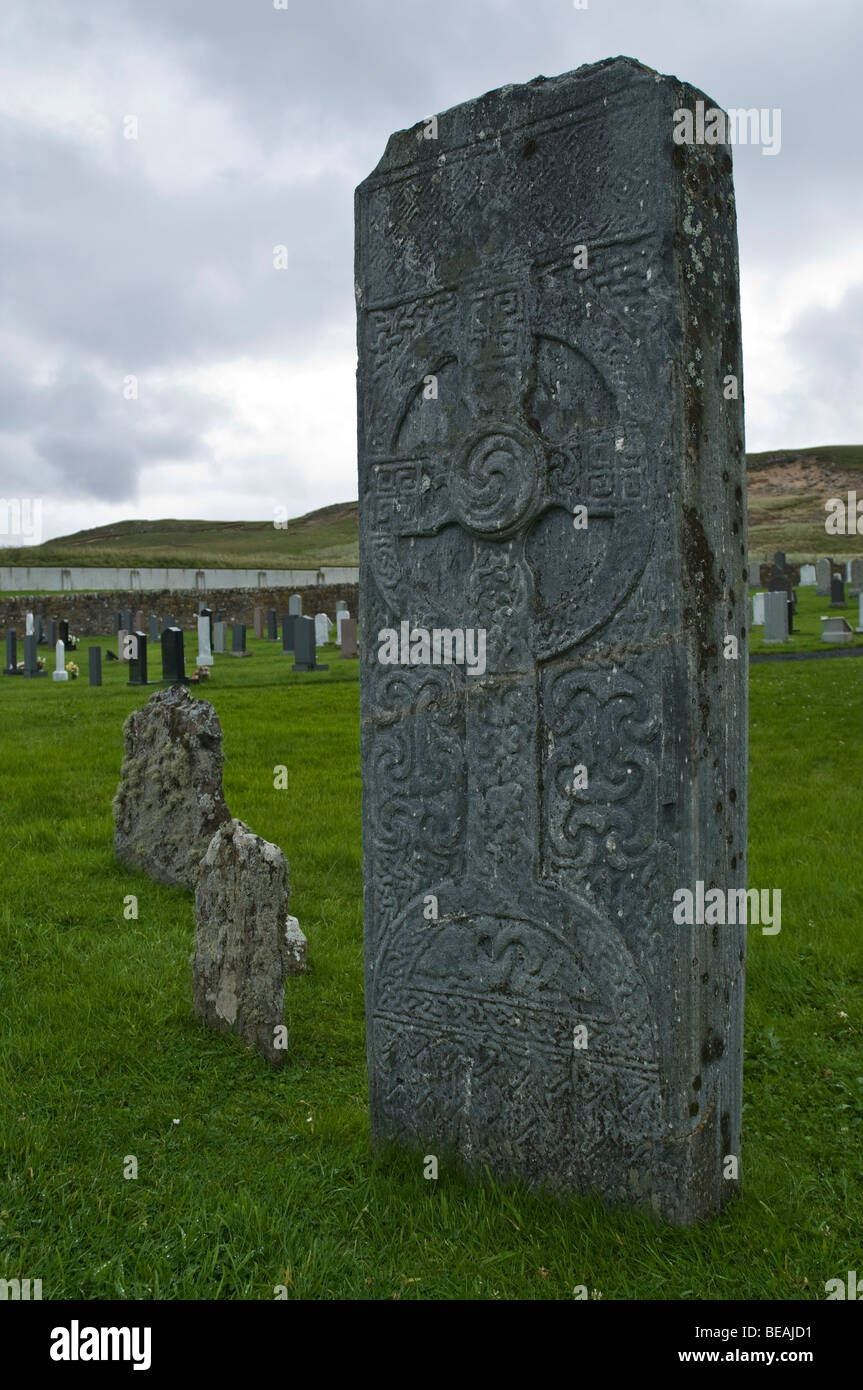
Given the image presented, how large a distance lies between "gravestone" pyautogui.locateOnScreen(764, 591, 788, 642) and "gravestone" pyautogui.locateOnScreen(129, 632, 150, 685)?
11111mm

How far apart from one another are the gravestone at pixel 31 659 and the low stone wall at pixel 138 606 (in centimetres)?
1082

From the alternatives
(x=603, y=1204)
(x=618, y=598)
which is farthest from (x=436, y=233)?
(x=603, y=1204)

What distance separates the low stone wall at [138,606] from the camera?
31.8 m

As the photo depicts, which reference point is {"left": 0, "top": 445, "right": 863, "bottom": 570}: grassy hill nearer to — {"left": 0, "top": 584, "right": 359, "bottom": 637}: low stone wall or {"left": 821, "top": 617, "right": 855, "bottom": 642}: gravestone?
{"left": 0, "top": 584, "right": 359, "bottom": 637}: low stone wall

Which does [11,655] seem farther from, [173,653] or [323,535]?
[323,535]

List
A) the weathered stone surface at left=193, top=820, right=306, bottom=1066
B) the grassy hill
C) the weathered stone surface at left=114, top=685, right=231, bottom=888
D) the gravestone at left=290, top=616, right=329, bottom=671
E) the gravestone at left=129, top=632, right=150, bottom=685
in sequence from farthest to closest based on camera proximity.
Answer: the grassy hill → the gravestone at left=290, top=616, right=329, bottom=671 → the gravestone at left=129, top=632, right=150, bottom=685 → the weathered stone surface at left=114, top=685, right=231, bottom=888 → the weathered stone surface at left=193, top=820, right=306, bottom=1066

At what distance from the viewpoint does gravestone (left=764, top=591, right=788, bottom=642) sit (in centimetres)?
1945

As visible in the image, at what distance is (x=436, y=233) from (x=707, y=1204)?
3.22m

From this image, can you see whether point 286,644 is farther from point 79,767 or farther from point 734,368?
point 734,368

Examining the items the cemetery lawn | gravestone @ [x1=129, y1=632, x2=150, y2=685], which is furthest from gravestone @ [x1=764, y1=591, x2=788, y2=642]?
the cemetery lawn

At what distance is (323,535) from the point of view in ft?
295

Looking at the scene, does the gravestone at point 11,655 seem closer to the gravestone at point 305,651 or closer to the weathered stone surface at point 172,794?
the gravestone at point 305,651

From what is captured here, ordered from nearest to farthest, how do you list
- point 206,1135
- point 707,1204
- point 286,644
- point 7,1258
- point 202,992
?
point 7,1258
point 707,1204
point 206,1135
point 202,992
point 286,644

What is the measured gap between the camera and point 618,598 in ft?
10.4
